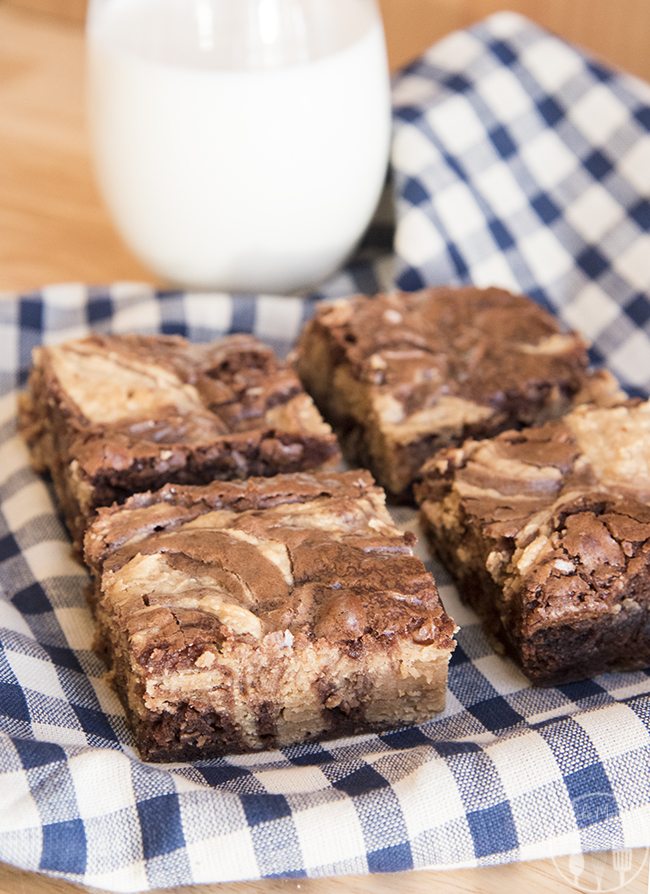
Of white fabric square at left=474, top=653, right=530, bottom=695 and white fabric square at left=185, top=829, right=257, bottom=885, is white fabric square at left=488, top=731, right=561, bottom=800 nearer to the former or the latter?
white fabric square at left=474, top=653, right=530, bottom=695

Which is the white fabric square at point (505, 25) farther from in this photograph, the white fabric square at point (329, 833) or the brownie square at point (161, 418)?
the white fabric square at point (329, 833)

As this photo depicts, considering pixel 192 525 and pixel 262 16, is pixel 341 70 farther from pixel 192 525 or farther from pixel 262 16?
pixel 192 525

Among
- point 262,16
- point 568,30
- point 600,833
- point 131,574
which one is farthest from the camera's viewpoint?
point 568,30

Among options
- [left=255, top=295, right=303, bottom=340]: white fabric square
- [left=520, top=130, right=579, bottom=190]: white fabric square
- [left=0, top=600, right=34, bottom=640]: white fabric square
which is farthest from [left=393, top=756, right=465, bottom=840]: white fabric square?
[left=520, top=130, right=579, bottom=190]: white fabric square

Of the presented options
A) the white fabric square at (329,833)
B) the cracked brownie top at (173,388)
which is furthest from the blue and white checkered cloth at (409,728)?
the cracked brownie top at (173,388)

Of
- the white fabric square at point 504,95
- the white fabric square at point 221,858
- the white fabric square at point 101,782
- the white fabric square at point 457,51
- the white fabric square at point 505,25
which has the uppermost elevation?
the white fabric square at point 505,25

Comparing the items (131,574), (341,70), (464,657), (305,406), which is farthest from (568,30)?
(131,574)

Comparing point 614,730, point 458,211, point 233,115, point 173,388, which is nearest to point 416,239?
point 458,211
